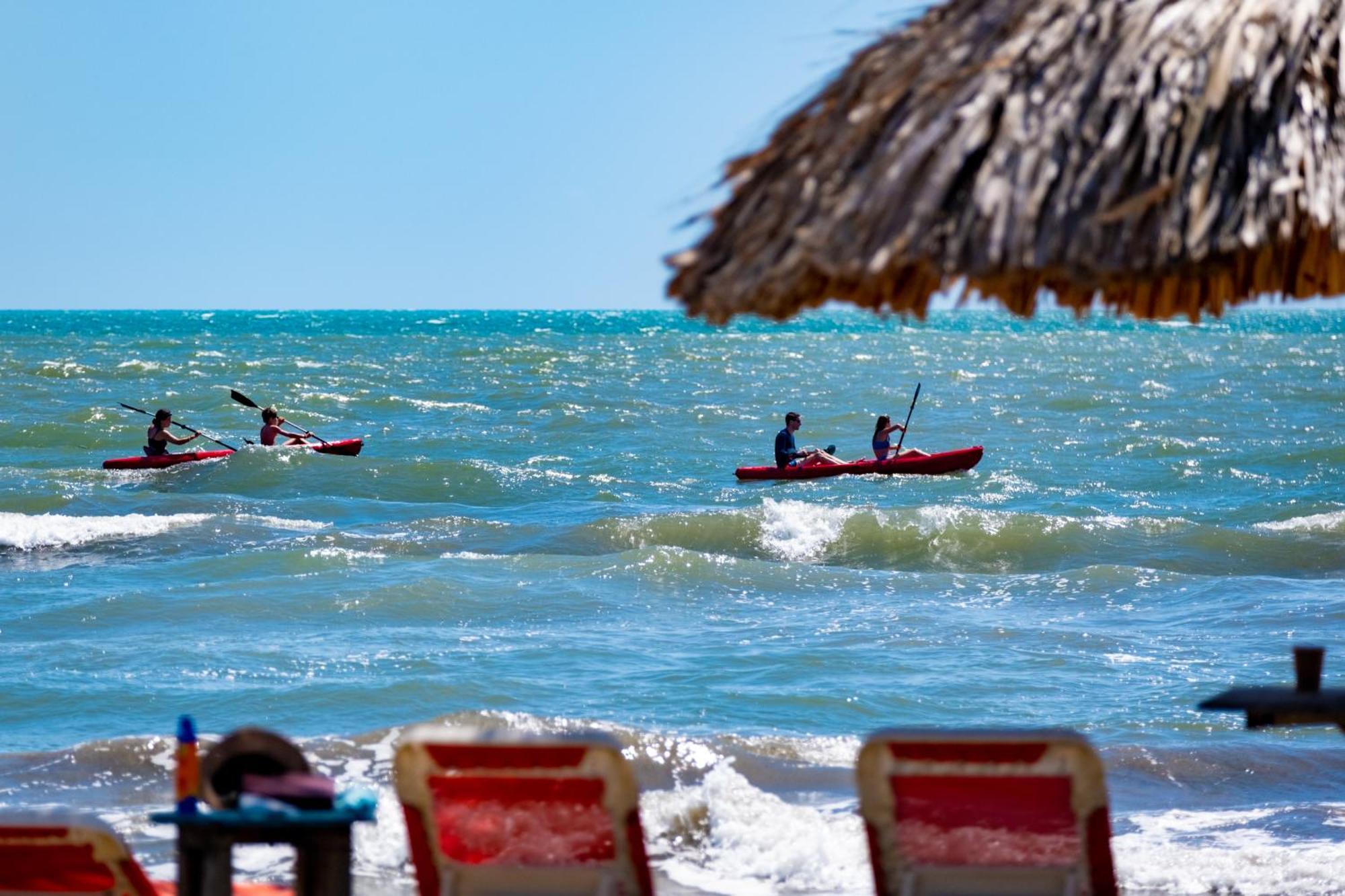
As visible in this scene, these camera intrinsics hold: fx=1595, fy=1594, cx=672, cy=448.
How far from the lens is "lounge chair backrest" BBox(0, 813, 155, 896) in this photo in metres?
3.36

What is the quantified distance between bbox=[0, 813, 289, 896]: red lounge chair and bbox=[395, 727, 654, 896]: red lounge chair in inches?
23.9

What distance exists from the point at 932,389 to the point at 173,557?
1155 inches

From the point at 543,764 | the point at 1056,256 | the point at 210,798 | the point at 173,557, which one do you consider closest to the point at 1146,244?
the point at 1056,256

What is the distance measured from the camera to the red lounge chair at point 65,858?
11.0 feet

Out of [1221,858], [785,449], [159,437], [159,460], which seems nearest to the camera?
[1221,858]

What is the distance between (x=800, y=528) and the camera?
56.3ft

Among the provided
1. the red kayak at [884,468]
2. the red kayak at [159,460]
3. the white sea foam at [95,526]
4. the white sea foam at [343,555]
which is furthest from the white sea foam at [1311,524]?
the red kayak at [159,460]

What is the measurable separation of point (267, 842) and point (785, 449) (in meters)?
18.1

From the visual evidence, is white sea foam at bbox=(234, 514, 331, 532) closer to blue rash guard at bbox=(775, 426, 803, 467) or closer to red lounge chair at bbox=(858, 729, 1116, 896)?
blue rash guard at bbox=(775, 426, 803, 467)

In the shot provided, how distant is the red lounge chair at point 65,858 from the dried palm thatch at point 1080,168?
1.80 m

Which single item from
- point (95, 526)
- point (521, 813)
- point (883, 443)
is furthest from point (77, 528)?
point (521, 813)

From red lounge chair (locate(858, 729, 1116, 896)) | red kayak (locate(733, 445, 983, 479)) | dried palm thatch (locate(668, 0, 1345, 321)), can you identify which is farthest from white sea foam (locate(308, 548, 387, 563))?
red lounge chair (locate(858, 729, 1116, 896))

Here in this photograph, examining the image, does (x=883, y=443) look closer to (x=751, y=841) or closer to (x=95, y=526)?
(x=95, y=526)

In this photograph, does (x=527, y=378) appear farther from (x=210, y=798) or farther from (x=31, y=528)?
(x=210, y=798)
